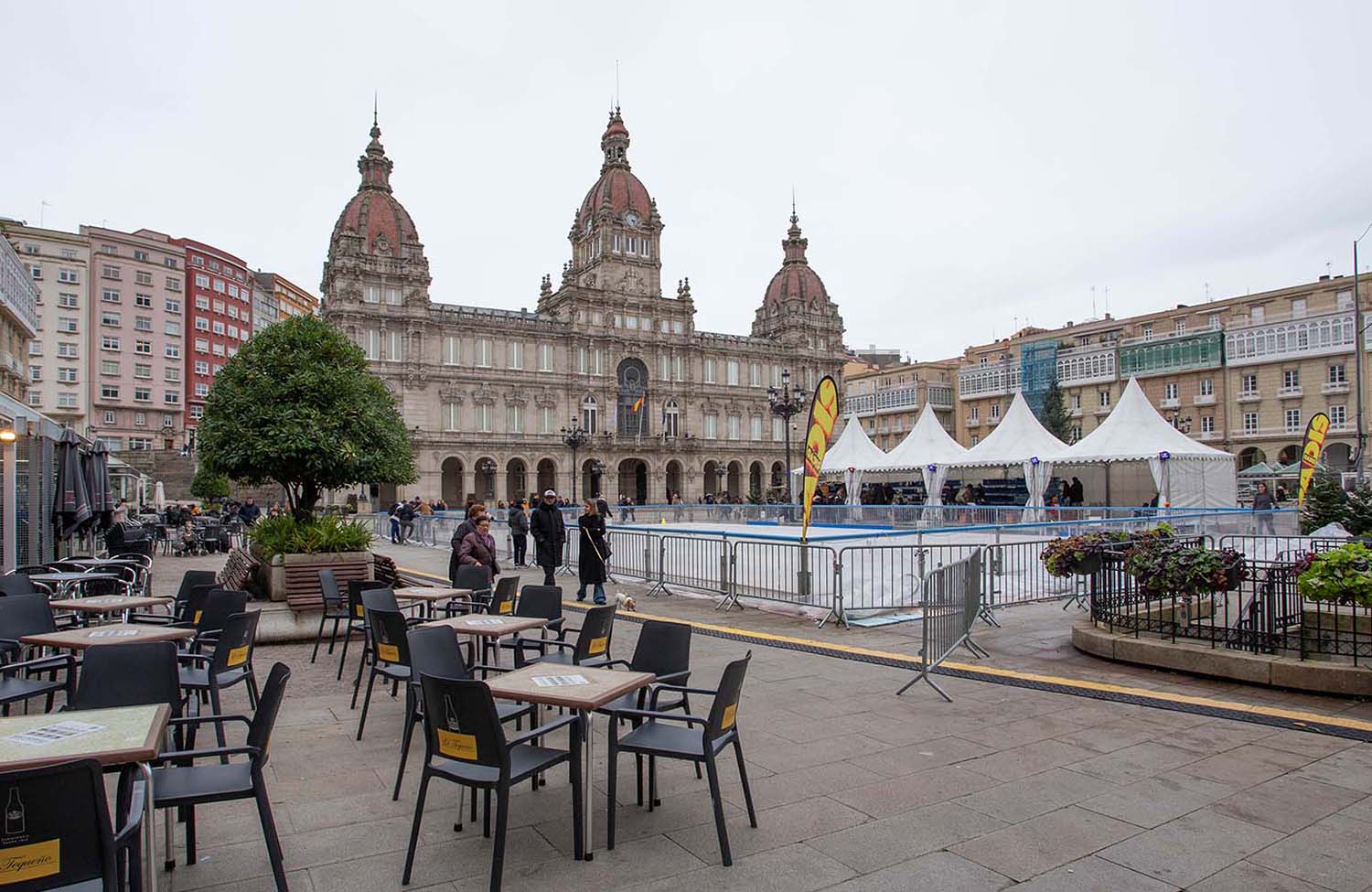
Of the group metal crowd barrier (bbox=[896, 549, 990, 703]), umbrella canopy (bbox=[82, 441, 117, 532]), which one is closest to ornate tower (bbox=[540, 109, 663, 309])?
umbrella canopy (bbox=[82, 441, 117, 532])

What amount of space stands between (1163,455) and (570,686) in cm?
2380

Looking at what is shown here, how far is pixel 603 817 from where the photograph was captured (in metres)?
4.54

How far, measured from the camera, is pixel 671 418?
66.1 m

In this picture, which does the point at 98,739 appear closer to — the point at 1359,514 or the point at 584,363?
the point at 1359,514

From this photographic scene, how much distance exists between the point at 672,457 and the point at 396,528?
1480 inches

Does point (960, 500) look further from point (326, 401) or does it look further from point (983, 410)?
point (983, 410)

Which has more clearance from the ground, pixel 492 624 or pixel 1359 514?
pixel 1359 514

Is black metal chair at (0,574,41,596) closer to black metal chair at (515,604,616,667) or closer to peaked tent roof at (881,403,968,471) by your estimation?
black metal chair at (515,604,616,667)

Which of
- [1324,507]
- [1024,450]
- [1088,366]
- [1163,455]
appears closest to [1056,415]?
[1088,366]

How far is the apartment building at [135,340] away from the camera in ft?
207

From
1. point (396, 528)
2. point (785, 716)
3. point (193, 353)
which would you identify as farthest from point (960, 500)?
point (193, 353)

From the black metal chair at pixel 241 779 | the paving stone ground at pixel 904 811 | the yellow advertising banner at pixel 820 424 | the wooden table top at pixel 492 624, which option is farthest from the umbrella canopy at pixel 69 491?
the black metal chair at pixel 241 779

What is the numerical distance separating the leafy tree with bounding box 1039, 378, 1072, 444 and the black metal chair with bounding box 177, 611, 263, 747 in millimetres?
55562

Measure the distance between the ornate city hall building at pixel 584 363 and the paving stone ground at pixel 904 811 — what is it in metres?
50.2
